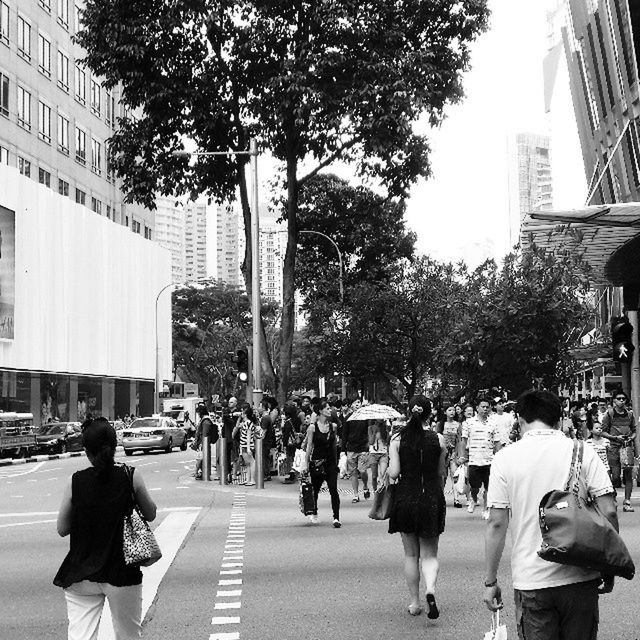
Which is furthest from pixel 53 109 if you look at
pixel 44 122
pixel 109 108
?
pixel 109 108

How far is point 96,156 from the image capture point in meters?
66.8

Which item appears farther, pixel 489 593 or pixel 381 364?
pixel 381 364

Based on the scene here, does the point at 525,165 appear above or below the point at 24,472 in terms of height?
above

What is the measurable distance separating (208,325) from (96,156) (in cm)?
2055

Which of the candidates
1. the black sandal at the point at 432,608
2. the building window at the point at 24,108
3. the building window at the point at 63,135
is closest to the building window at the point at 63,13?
the building window at the point at 63,135

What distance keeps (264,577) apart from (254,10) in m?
18.7

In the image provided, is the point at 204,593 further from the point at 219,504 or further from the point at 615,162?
the point at 615,162

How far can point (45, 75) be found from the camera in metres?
58.0

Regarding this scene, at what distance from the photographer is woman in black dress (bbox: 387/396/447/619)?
28.7ft

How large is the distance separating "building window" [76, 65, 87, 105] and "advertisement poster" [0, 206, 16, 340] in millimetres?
16810

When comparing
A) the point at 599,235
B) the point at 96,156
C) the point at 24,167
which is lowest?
the point at 599,235

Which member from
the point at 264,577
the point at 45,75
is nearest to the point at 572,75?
the point at 45,75

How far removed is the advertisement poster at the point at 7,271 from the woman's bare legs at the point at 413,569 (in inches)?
1629

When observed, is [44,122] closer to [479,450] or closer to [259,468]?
[259,468]
